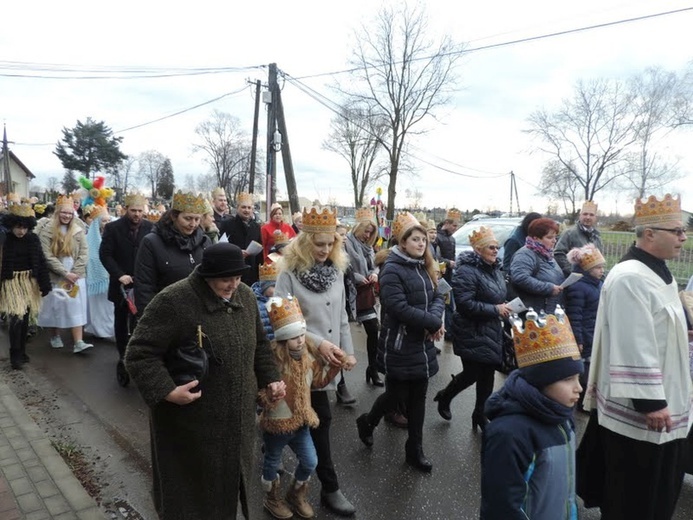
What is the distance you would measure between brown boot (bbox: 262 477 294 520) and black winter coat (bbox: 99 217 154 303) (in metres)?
3.07

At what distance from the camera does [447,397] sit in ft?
14.9

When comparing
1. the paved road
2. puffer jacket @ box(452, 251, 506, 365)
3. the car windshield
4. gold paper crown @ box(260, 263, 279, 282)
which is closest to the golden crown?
the paved road

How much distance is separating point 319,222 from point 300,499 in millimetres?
1862

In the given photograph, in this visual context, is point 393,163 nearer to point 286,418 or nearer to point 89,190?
point 89,190

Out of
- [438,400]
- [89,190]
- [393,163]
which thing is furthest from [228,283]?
[393,163]

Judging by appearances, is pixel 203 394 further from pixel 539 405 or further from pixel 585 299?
pixel 585 299

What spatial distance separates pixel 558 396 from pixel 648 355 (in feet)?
2.90

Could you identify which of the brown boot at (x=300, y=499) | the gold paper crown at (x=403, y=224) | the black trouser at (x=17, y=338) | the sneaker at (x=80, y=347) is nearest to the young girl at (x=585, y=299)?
the gold paper crown at (x=403, y=224)

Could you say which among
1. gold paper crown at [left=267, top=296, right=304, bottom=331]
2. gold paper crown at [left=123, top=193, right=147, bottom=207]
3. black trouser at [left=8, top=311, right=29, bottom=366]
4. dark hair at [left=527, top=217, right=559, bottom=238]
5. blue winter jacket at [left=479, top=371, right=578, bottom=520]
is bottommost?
black trouser at [left=8, top=311, right=29, bottom=366]

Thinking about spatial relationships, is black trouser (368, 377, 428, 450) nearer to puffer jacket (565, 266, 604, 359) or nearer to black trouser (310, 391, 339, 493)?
black trouser (310, 391, 339, 493)

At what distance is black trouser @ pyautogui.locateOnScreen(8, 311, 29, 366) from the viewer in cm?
575

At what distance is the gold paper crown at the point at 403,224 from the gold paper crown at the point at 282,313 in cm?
133

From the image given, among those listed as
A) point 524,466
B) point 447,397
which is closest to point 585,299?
point 447,397

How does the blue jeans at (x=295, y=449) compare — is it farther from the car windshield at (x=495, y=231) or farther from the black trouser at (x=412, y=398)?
the car windshield at (x=495, y=231)
